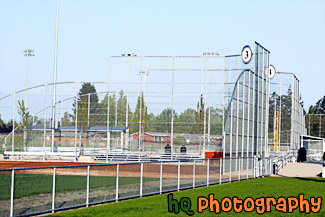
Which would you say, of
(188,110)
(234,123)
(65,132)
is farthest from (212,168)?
(65,132)

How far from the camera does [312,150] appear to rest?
226 ft

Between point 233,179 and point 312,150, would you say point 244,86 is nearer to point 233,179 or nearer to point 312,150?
point 233,179

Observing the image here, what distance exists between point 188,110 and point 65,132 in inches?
544

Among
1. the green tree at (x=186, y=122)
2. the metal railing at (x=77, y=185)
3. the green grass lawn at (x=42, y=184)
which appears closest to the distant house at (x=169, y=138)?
the green tree at (x=186, y=122)

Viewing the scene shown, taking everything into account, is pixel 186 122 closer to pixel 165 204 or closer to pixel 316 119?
pixel 165 204

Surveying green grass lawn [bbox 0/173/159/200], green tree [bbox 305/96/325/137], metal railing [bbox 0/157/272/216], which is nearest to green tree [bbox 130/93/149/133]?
metal railing [bbox 0/157/272/216]

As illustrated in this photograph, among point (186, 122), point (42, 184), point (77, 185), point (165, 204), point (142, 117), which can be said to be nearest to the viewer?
point (42, 184)

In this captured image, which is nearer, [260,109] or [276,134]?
[260,109]

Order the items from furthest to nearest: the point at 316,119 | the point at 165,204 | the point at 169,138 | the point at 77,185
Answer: the point at 316,119
the point at 169,138
the point at 165,204
the point at 77,185

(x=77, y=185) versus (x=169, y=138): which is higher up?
(x=169, y=138)

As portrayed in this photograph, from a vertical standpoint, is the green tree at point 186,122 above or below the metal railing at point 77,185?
above

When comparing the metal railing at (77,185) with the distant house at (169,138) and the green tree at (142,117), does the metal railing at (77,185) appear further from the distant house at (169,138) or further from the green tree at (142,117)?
the green tree at (142,117)

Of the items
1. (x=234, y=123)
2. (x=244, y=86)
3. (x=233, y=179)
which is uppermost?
(x=244, y=86)

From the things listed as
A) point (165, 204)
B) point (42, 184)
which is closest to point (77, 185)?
point (42, 184)
